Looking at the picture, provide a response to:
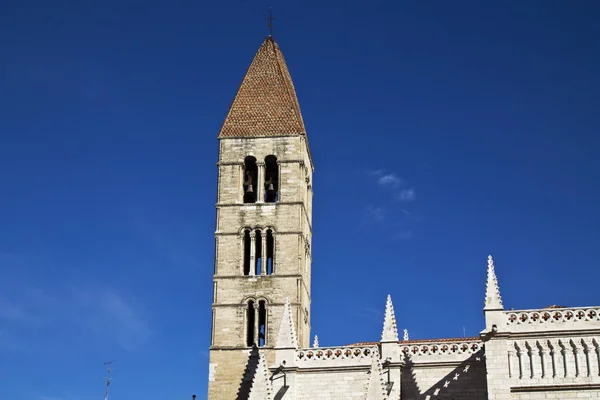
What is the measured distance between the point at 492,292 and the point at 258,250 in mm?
12185

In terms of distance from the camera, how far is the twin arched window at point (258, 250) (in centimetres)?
3738

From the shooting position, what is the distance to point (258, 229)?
125ft

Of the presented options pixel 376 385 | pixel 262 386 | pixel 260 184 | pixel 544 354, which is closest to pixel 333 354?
pixel 262 386

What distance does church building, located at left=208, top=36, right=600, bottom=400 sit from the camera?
2752 cm

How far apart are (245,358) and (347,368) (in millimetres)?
5648

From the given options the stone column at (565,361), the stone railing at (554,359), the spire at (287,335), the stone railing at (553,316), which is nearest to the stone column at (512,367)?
the stone railing at (554,359)

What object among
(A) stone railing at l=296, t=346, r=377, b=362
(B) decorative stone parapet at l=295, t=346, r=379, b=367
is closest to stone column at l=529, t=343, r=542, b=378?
(B) decorative stone parapet at l=295, t=346, r=379, b=367

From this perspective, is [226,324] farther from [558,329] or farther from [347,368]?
[558,329]

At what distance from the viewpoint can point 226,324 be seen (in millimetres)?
36625

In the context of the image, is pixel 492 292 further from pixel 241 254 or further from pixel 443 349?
pixel 241 254

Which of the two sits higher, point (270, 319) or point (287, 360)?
point (270, 319)

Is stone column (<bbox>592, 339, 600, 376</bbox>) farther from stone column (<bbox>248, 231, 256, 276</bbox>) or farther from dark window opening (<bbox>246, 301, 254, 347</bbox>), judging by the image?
stone column (<bbox>248, 231, 256, 276</bbox>)

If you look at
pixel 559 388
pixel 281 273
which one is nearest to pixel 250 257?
pixel 281 273

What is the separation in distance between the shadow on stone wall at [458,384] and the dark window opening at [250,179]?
38.1 ft
